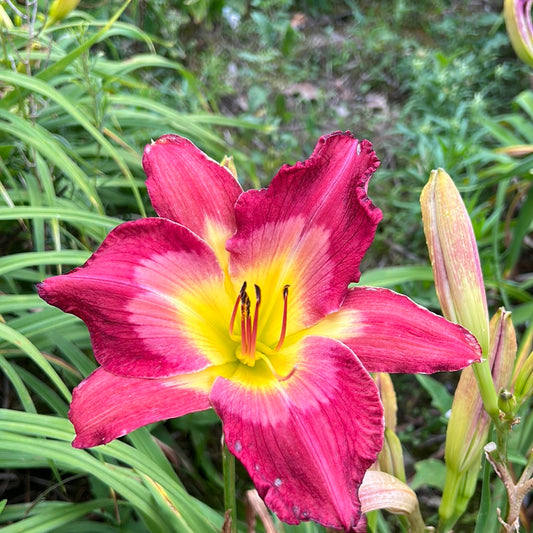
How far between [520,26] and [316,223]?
81 cm

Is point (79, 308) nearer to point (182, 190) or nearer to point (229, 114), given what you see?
point (182, 190)

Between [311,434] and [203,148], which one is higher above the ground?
[203,148]

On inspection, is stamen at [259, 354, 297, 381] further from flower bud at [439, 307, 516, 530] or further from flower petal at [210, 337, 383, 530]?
flower bud at [439, 307, 516, 530]

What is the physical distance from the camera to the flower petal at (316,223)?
2.93 ft

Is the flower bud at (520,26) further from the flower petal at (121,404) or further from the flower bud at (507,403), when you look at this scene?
the flower petal at (121,404)

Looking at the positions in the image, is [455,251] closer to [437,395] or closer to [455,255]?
[455,255]

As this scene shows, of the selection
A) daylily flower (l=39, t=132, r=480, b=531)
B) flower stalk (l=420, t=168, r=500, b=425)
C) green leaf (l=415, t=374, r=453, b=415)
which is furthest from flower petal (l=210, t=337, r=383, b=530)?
green leaf (l=415, t=374, r=453, b=415)

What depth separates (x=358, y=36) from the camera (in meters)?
3.26

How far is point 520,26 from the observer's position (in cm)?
139

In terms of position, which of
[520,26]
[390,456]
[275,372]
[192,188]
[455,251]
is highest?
[520,26]

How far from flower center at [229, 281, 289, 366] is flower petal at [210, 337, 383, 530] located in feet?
0.20

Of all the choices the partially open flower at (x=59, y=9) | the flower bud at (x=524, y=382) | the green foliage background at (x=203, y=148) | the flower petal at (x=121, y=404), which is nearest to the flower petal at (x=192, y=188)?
the flower petal at (x=121, y=404)

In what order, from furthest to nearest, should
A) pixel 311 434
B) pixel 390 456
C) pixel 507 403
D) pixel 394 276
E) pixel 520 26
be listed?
pixel 394 276 < pixel 520 26 < pixel 390 456 < pixel 507 403 < pixel 311 434

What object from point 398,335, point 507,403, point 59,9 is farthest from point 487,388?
point 59,9
